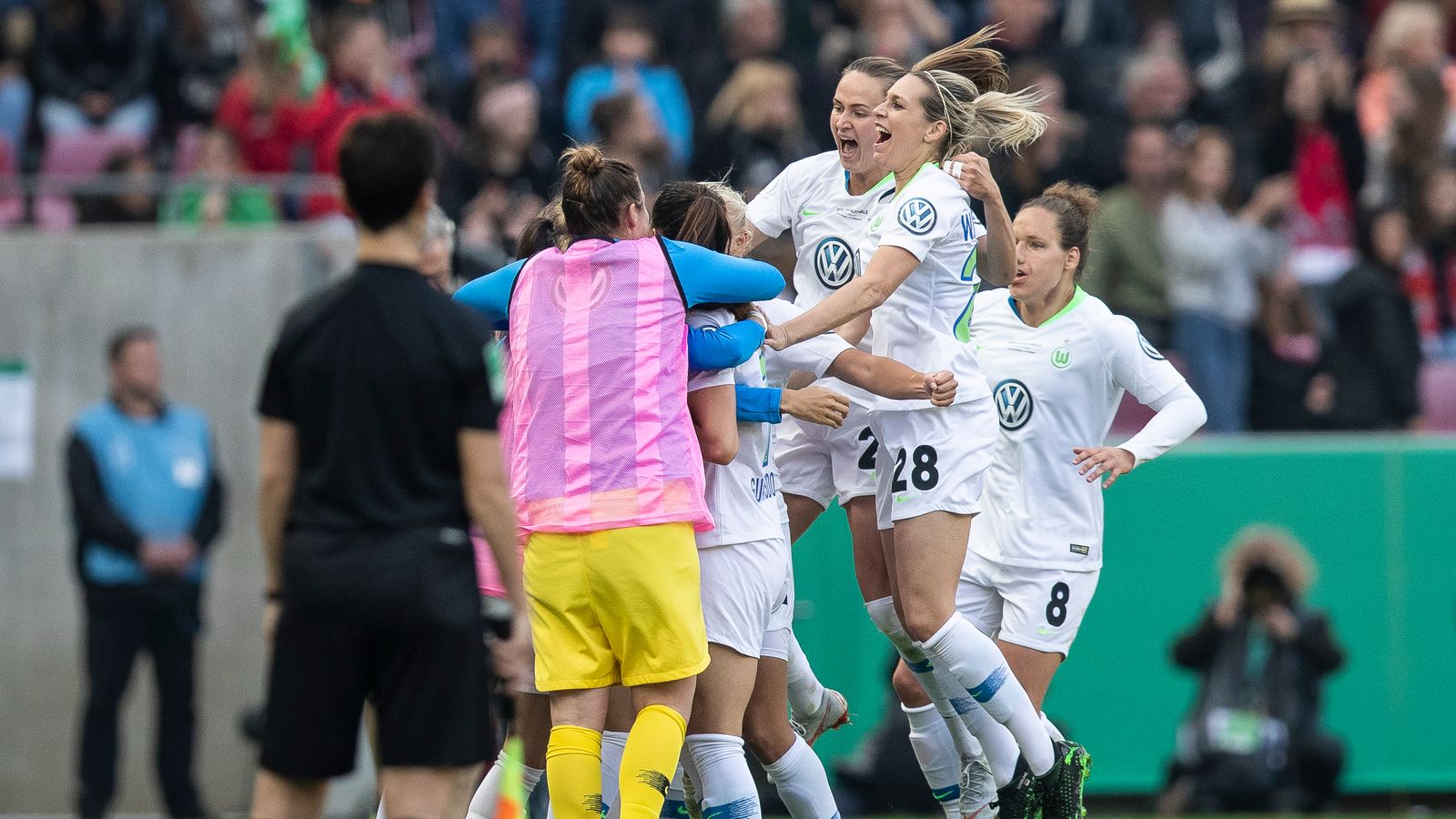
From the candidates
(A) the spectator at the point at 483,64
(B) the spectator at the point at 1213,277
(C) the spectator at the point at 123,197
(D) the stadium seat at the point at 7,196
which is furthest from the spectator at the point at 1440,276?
(D) the stadium seat at the point at 7,196

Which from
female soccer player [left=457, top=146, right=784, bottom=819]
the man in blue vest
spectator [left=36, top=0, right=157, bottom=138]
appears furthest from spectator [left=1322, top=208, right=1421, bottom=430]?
spectator [left=36, top=0, right=157, bottom=138]

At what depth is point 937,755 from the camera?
24.4ft

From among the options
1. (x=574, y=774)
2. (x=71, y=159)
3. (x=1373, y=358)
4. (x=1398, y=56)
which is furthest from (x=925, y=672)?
(x=1398, y=56)

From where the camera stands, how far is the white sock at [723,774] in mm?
6141

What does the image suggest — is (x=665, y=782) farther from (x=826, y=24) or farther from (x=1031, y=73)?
(x=826, y=24)

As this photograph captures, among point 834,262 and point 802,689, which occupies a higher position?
point 834,262

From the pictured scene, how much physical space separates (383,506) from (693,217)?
183 cm

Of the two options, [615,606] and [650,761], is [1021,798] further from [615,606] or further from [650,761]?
[615,606]

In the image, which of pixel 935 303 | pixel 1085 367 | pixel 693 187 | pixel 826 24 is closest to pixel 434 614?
pixel 693 187

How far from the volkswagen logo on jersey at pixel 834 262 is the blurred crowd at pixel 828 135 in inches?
175

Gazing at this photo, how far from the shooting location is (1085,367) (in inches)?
284

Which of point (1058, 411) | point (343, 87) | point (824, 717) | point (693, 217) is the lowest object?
point (824, 717)

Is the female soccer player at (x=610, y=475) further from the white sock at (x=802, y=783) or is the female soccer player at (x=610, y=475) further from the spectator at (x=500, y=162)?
the spectator at (x=500, y=162)

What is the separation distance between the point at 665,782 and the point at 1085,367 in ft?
7.72
